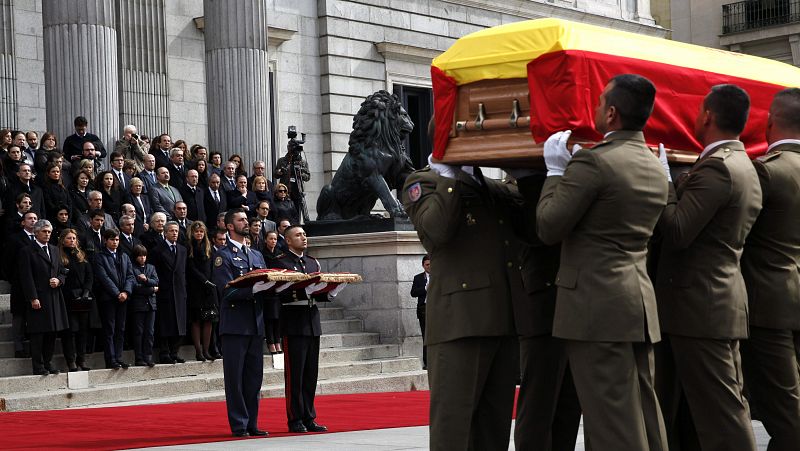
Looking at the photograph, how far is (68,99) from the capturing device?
20.7 meters

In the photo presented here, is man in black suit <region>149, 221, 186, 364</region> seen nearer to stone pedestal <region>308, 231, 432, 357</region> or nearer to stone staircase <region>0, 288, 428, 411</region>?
stone staircase <region>0, 288, 428, 411</region>

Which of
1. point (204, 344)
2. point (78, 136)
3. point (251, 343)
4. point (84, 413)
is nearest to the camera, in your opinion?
point (251, 343)

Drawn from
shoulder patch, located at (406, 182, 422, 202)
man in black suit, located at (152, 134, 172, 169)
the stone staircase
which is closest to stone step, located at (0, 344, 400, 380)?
the stone staircase

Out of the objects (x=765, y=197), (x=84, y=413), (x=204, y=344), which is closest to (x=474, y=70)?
(x=765, y=197)

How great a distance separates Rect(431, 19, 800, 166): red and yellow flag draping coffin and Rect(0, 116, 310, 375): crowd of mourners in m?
6.82

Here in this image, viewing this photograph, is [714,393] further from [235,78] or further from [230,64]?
[230,64]

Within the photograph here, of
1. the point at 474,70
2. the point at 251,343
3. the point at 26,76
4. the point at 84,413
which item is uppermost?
the point at 26,76

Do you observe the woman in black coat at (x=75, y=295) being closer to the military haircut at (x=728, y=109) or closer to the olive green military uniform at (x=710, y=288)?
the olive green military uniform at (x=710, y=288)

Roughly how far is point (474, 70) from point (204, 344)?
1052 cm

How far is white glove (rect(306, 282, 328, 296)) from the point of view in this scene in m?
12.3

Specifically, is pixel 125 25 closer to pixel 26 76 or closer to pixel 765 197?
pixel 26 76

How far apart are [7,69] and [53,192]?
7060 millimetres

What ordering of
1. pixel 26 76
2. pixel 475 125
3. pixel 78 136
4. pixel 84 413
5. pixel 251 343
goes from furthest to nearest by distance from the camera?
pixel 26 76 < pixel 78 136 < pixel 84 413 < pixel 251 343 < pixel 475 125

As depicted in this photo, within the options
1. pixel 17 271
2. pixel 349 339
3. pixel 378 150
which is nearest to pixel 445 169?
pixel 17 271
